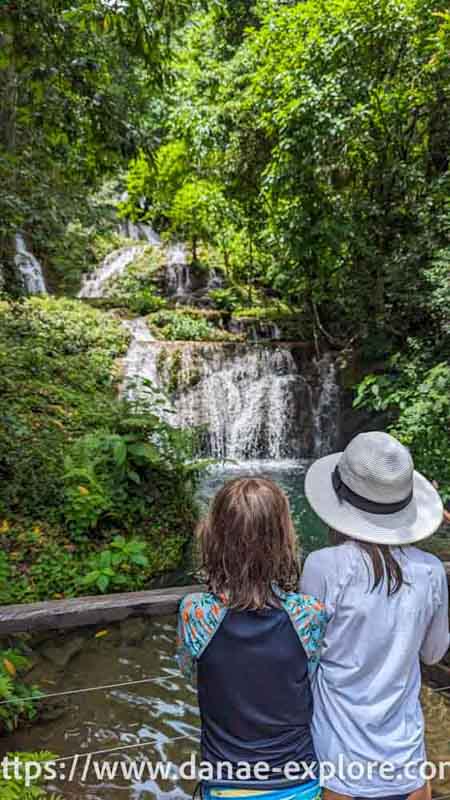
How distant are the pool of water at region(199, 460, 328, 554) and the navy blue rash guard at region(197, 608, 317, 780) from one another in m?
6.35

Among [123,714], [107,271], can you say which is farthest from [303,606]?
[107,271]

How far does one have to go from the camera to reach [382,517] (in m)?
1.75

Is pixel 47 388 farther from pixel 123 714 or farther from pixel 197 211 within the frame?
pixel 197 211

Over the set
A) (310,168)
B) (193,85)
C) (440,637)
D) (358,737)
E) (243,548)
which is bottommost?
(358,737)

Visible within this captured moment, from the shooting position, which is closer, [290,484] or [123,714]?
[123,714]

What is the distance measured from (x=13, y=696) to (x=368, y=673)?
255 cm

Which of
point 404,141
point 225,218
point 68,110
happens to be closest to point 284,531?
point 68,110

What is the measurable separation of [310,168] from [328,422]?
5.80 meters

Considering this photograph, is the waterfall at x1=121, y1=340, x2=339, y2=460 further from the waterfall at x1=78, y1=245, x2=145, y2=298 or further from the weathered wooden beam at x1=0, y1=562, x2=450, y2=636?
the weathered wooden beam at x1=0, y1=562, x2=450, y2=636

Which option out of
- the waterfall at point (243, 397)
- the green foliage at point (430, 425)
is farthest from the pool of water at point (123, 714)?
the waterfall at point (243, 397)

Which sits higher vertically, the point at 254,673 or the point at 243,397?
the point at 243,397

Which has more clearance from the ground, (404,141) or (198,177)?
(198,177)

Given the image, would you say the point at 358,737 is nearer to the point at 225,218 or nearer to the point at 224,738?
the point at 224,738

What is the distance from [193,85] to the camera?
53.3 feet
